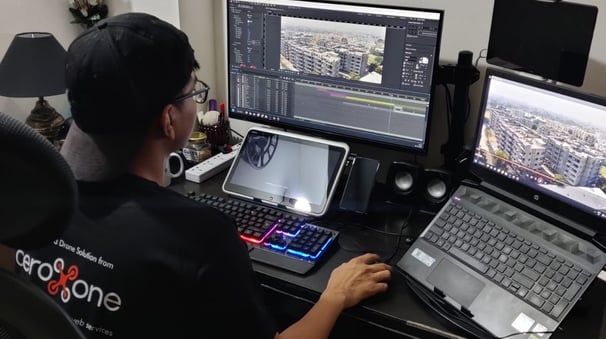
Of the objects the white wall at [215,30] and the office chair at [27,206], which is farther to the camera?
the white wall at [215,30]

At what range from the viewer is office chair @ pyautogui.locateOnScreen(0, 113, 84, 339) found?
47cm

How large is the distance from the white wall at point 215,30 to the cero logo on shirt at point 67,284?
105 cm

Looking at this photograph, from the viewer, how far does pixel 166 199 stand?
0.98 m

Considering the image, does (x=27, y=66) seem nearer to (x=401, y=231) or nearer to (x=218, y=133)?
(x=218, y=133)

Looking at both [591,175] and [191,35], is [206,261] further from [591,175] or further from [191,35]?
[191,35]

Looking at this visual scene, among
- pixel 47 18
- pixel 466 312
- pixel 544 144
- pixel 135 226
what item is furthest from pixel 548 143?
pixel 47 18

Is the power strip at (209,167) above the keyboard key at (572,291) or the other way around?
the other way around

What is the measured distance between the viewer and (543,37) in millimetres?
1315

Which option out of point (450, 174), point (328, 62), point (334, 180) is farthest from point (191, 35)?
point (450, 174)

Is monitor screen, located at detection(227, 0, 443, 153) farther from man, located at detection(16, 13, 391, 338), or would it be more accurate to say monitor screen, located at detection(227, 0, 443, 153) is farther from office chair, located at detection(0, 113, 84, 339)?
office chair, located at detection(0, 113, 84, 339)

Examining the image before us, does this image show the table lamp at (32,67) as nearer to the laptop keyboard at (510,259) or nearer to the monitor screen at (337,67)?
the monitor screen at (337,67)

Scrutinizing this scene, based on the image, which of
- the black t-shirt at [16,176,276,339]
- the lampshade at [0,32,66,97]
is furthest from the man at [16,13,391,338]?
the lampshade at [0,32,66,97]

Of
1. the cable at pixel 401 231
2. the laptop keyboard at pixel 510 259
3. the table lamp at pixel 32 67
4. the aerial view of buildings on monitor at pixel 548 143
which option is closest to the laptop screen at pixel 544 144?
the aerial view of buildings on monitor at pixel 548 143

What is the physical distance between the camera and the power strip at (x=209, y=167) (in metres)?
1.75
